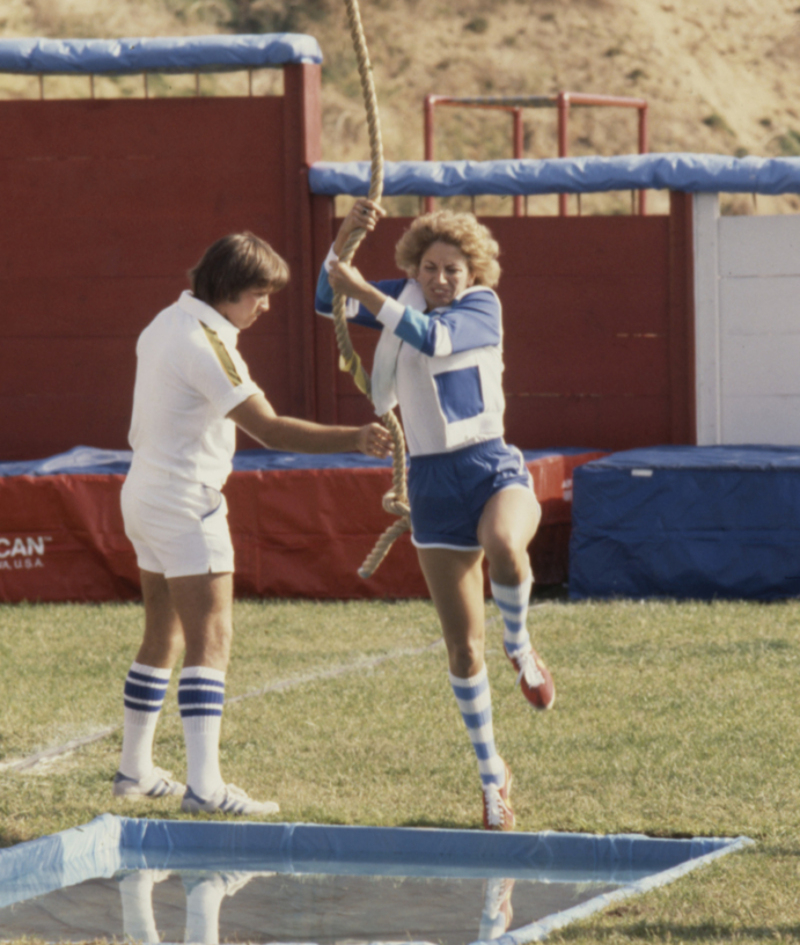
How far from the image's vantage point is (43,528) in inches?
360

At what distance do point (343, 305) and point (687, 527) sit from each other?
4.53 metres

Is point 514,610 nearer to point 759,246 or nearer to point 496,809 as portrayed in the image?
point 496,809

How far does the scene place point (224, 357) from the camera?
4.57m

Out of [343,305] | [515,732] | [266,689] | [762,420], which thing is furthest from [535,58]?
[343,305]

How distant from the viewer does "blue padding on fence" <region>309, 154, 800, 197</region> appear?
32.6ft

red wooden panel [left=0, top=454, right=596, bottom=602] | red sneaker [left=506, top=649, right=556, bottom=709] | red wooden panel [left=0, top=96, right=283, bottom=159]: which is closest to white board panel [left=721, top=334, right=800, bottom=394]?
red wooden panel [left=0, top=454, right=596, bottom=602]

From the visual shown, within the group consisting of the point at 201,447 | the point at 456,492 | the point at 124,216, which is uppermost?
the point at 124,216

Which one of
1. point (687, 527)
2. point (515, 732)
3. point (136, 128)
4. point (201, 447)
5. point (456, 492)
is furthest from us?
point (136, 128)

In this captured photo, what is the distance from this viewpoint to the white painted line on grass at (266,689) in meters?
5.59

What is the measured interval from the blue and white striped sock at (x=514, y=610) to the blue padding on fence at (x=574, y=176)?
5861 mm

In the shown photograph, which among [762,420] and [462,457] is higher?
[462,457]

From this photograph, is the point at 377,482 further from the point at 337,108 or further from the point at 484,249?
the point at 337,108

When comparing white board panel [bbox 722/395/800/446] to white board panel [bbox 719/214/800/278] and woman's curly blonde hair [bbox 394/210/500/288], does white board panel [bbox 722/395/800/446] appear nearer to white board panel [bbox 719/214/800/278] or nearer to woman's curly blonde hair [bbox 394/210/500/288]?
white board panel [bbox 719/214/800/278]

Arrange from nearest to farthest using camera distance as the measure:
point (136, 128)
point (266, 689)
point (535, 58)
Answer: point (266, 689), point (136, 128), point (535, 58)
